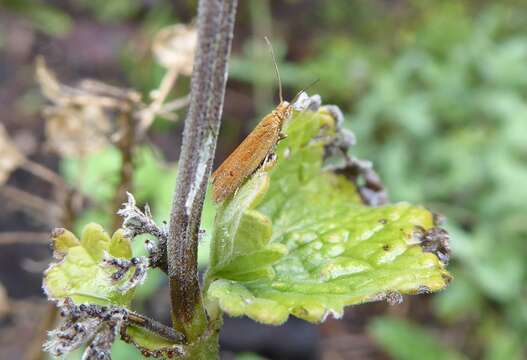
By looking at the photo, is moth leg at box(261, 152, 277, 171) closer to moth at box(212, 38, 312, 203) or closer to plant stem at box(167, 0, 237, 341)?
moth at box(212, 38, 312, 203)

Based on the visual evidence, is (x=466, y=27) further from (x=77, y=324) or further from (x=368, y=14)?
(x=77, y=324)

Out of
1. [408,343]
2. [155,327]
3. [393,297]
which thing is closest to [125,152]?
[155,327]

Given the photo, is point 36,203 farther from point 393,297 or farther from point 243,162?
point 393,297

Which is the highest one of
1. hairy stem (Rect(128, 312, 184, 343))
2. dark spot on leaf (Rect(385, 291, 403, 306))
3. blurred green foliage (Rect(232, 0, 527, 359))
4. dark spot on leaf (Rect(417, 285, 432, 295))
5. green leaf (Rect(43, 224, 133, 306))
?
blurred green foliage (Rect(232, 0, 527, 359))

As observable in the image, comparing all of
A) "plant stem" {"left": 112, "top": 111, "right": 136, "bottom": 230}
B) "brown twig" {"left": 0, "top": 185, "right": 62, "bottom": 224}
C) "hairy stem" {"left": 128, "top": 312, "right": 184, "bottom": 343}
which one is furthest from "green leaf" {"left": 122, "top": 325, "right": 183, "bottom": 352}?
"brown twig" {"left": 0, "top": 185, "right": 62, "bottom": 224}

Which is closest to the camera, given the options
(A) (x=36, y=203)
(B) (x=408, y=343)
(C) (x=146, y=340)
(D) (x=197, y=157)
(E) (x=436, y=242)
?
(D) (x=197, y=157)
